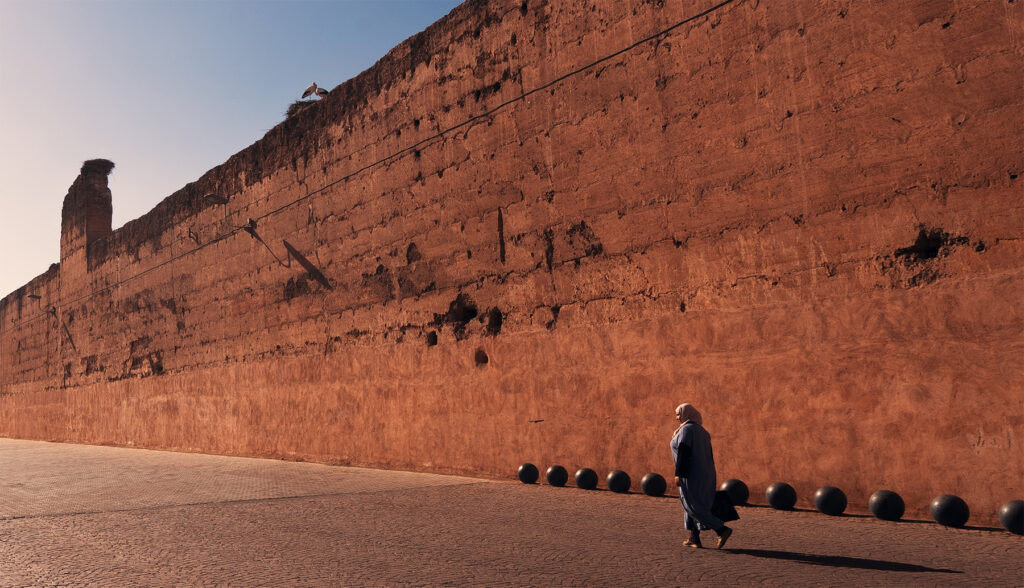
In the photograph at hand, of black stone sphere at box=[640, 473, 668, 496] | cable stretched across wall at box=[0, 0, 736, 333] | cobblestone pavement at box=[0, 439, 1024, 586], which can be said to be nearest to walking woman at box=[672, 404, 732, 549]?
cobblestone pavement at box=[0, 439, 1024, 586]

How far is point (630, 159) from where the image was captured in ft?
26.9

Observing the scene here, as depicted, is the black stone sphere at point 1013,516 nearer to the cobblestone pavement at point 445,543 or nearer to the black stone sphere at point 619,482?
the cobblestone pavement at point 445,543

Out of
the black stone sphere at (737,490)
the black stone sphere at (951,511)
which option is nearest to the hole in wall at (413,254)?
the black stone sphere at (737,490)

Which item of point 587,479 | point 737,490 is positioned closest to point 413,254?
point 587,479

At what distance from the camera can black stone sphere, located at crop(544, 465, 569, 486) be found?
8.31 m

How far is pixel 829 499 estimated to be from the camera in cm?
609

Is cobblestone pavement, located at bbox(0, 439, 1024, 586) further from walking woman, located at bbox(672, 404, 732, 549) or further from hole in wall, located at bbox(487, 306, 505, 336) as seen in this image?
hole in wall, located at bbox(487, 306, 505, 336)

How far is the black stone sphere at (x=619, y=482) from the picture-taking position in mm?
7668

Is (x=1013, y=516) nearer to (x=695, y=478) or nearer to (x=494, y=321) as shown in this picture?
(x=695, y=478)

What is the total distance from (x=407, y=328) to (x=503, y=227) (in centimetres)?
215

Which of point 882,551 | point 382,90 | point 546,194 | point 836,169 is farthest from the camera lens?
point 382,90

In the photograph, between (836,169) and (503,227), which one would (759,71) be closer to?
(836,169)

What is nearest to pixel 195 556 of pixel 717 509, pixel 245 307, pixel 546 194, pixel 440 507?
pixel 440 507

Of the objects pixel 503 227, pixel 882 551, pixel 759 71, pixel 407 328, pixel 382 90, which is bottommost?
pixel 882 551
